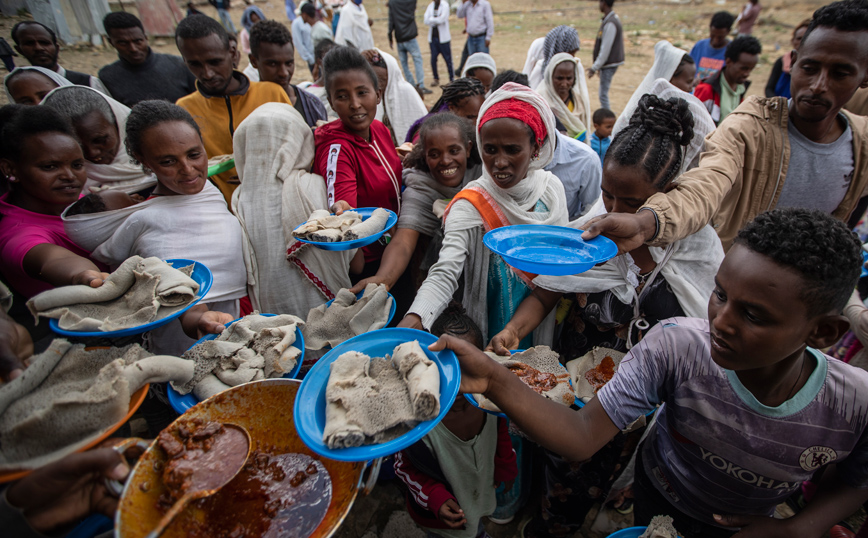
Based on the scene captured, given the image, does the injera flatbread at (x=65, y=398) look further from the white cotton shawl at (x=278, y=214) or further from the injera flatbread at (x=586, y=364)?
the injera flatbread at (x=586, y=364)

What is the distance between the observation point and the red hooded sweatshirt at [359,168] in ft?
7.72

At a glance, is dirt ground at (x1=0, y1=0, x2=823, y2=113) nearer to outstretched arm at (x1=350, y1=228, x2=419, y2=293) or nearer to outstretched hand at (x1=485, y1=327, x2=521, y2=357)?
outstretched arm at (x1=350, y1=228, x2=419, y2=293)

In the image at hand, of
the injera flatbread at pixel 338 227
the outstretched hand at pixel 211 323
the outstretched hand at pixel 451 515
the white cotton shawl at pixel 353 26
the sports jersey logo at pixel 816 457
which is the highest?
the white cotton shawl at pixel 353 26

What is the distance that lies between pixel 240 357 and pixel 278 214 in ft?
3.54

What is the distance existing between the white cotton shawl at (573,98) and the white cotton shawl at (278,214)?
3065 mm

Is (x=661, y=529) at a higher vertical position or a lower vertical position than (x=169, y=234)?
lower

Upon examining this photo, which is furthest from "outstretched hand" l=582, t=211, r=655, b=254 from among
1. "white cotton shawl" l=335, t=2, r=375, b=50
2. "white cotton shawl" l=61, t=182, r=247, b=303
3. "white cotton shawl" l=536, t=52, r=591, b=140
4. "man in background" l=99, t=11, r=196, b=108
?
"white cotton shawl" l=335, t=2, r=375, b=50

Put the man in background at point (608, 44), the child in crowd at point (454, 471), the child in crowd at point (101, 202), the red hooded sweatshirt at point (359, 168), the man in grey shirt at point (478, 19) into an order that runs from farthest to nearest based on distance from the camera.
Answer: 1. the man in grey shirt at point (478, 19)
2. the man in background at point (608, 44)
3. the red hooded sweatshirt at point (359, 168)
4. the child in crowd at point (101, 202)
5. the child in crowd at point (454, 471)

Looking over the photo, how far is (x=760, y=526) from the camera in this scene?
1.30 metres

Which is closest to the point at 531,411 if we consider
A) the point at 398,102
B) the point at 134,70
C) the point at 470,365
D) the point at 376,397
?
the point at 470,365

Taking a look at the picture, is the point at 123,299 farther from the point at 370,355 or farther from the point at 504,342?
the point at 504,342

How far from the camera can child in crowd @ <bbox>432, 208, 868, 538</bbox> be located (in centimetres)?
107

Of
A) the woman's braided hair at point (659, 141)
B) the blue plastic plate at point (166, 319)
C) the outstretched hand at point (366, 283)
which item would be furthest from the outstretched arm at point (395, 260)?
the woman's braided hair at point (659, 141)

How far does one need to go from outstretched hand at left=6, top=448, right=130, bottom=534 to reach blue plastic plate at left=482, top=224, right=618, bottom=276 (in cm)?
131
